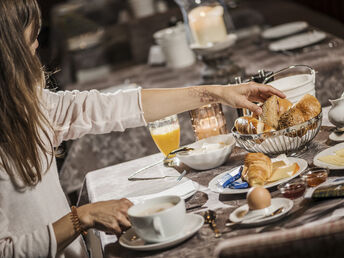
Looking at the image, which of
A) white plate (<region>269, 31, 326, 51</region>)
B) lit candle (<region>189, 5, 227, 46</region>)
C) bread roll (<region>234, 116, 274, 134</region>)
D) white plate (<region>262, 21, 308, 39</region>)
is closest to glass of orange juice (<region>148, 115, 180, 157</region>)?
bread roll (<region>234, 116, 274, 134</region>)

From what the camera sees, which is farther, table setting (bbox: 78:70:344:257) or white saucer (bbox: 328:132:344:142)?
white saucer (bbox: 328:132:344:142)

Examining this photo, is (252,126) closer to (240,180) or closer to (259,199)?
(240,180)

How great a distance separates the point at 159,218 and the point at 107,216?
0.68 feet

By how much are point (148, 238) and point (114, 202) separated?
0.57ft

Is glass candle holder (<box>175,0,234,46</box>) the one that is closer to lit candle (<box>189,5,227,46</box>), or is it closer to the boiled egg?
lit candle (<box>189,5,227,46</box>)

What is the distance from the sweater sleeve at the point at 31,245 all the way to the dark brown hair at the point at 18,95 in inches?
6.6

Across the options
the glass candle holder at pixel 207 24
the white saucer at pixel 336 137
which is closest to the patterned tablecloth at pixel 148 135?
the glass candle holder at pixel 207 24

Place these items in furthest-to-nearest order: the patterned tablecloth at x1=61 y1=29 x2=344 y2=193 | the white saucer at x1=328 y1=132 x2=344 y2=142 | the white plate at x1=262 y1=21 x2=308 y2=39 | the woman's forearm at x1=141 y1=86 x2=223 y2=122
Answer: the white plate at x1=262 y1=21 x2=308 y2=39
the patterned tablecloth at x1=61 y1=29 x2=344 y2=193
the woman's forearm at x1=141 y1=86 x2=223 y2=122
the white saucer at x1=328 y1=132 x2=344 y2=142

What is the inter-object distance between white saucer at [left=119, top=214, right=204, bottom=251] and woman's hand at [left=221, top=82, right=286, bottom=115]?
1.59ft

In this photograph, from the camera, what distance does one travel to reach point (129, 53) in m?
5.16

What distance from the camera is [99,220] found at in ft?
4.40

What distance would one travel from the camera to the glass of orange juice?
1.87 metres

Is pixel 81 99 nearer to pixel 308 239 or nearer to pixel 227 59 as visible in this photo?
pixel 308 239

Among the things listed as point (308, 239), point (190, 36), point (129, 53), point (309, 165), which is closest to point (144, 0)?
point (129, 53)
